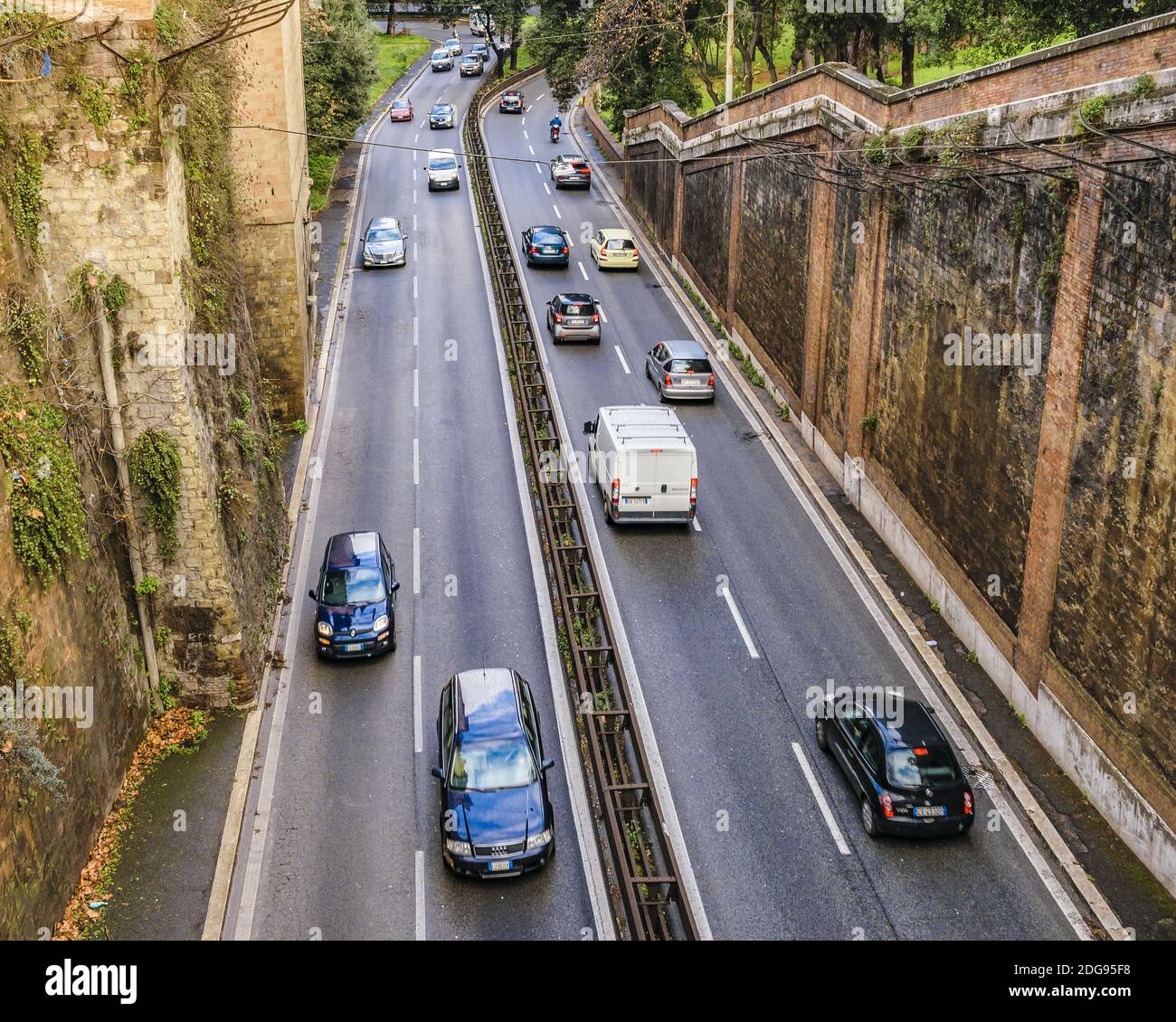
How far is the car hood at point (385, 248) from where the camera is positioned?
4941 centimetres

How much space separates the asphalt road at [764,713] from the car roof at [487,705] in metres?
3.02

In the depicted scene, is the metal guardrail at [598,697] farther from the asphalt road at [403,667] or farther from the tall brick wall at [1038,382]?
the tall brick wall at [1038,382]

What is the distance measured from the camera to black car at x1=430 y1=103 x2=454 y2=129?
7406 centimetres

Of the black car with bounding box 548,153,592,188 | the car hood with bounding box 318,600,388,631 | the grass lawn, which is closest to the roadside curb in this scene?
the car hood with bounding box 318,600,388,631

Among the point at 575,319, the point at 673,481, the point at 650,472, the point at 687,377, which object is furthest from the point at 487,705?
the point at 575,319

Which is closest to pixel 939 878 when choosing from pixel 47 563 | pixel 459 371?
pixel 47 563

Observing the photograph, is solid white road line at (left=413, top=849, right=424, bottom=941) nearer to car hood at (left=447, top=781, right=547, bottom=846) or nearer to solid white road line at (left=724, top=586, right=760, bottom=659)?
car hood at (left=447, top=781, right=547, bottom=846)

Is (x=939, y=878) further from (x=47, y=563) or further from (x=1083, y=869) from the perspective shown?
(x=47, y=563)

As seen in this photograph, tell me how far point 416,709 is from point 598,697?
337 centimetres

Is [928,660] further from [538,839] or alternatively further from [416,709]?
[416,709]

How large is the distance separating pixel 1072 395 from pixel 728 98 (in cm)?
2898

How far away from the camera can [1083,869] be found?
62.0ft

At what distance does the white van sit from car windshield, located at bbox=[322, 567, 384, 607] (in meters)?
6.25

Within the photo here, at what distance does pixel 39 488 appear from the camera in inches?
693
